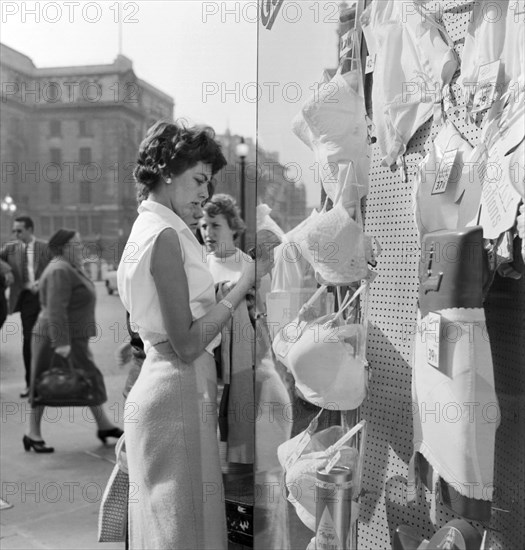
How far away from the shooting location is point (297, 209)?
198 centimetres

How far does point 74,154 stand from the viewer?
92.9ft

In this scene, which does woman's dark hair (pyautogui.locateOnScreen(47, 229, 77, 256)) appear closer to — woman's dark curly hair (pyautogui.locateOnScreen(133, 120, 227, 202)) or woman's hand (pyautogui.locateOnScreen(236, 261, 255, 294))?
woman's dark curly hair (pyautogui.locateOnScreen(133, 120, 227, 202))

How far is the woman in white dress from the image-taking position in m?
1.67

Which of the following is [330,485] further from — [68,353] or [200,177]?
[68,353]

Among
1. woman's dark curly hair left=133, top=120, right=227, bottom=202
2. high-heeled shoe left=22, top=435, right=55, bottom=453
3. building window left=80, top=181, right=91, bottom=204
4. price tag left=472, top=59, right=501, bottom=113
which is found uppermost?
building window left=80, top=181, right=91, bottom=204

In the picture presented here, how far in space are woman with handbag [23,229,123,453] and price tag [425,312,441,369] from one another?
9.70 ft

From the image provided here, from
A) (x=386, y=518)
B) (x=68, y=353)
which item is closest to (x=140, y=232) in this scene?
(x=386, y=518)

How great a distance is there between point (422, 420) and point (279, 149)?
93 centimetres

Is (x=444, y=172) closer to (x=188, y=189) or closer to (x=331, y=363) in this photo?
(x=331, y=363)

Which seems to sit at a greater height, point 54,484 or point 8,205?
point 8,205

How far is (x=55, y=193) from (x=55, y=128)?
3200mm

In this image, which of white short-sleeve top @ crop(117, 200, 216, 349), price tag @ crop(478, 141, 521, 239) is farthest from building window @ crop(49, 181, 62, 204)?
price tag @ crop(478, 141, 521, 239)

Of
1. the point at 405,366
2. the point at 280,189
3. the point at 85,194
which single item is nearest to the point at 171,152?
the point at 280,189

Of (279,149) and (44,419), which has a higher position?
(279,149)
